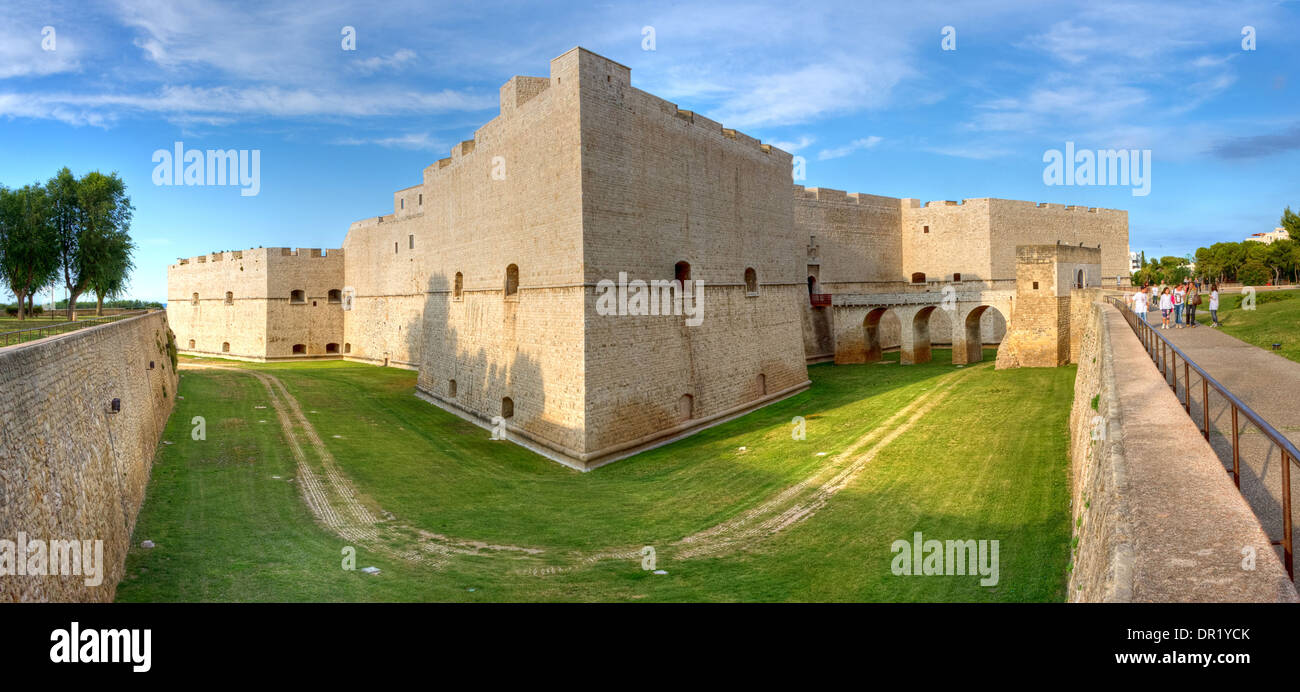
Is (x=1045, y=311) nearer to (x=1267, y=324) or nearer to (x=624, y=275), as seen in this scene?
(x=1267, y=324)

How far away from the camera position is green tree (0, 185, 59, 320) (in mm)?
31594

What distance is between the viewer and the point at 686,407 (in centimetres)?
2203

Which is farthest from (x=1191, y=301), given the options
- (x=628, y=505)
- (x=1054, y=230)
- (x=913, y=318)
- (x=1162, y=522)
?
(x=1054, y=230)

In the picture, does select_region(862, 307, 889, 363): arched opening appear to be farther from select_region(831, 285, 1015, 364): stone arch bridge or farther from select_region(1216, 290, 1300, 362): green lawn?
select_region(1216, 290, 1300, 362): green lawn

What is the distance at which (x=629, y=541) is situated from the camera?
43.1 ft

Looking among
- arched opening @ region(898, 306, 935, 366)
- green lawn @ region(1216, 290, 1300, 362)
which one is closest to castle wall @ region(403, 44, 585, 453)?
green lawn @ region(1216, 290, 1300, 362)

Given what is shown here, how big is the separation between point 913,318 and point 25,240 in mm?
41014

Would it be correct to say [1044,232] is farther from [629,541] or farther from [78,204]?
[78,204]

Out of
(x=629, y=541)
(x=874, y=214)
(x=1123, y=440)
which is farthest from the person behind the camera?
(x=874, y=214)

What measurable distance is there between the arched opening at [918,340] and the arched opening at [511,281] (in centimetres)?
2024

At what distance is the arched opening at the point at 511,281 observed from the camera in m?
22.5
